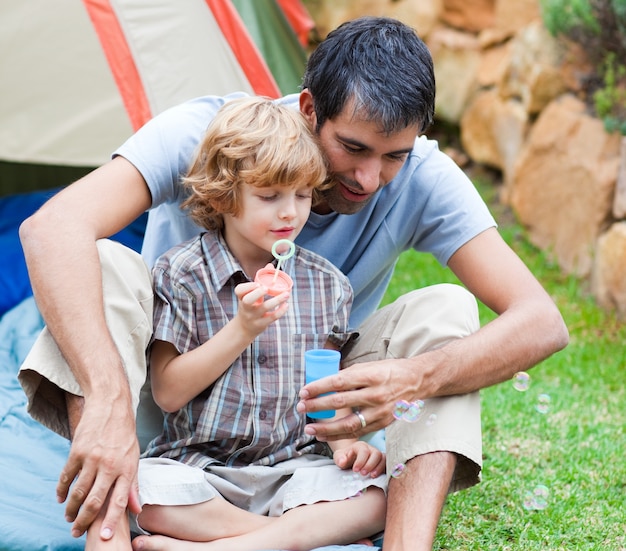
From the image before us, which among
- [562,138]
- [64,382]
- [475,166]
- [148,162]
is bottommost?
[475,166]

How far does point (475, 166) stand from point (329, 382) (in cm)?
394

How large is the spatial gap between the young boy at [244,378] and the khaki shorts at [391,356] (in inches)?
2.3

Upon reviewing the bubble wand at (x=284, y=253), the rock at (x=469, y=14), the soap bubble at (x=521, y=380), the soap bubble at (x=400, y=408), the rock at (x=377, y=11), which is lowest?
the rock at (x=469, y=14)

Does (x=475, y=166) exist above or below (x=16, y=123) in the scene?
below

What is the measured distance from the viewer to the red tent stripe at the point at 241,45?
10.4 ft

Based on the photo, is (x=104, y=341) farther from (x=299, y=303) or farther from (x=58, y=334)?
(x=299, y=303)

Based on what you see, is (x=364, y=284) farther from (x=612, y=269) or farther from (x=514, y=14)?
(x=514, y=14)

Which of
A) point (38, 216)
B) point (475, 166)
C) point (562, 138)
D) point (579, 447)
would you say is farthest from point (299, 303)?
point (475, 166)

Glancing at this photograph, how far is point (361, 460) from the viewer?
181 cm

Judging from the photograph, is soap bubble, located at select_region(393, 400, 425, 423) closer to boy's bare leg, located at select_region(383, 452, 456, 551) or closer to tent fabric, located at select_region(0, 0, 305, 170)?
boy's bare leg, located at select_region(383, 452, 456, 551)

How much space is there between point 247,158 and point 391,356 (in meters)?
0.50

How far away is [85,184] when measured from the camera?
1.86m

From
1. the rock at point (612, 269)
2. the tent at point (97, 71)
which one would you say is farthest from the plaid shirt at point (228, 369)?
the rock at point (612, 269)

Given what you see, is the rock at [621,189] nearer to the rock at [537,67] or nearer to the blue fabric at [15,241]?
the rock at [537,67]
